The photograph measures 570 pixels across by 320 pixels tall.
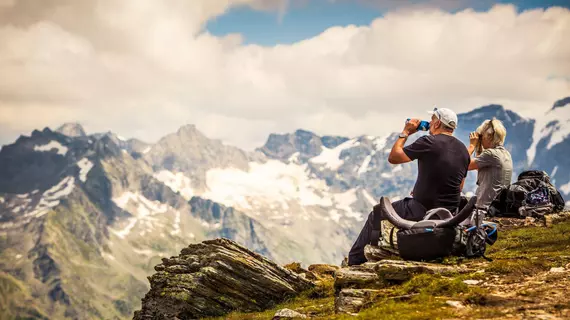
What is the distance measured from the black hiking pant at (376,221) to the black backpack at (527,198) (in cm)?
1027

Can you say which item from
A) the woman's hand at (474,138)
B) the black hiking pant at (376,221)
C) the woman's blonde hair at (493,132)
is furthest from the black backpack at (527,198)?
the black hiking pant at (376,221)

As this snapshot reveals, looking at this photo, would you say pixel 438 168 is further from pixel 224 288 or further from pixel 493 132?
pixel 224 288

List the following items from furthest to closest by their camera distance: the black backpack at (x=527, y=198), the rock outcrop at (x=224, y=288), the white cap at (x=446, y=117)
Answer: the black backpack at (x=527, y=198), the rock outcrop at (x=224, y=288), the white cap at (x=446, y=117)

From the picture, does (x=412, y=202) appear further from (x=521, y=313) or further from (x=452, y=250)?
(x=521, y=313)

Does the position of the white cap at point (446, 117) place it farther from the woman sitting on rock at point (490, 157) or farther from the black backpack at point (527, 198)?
the black backpack at point (527, 198)

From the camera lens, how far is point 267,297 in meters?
26.0

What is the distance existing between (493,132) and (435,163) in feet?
27.5

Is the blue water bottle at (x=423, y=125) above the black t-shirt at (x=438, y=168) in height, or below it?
above

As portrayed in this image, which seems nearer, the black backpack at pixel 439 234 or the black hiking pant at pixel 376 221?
the black backpack at pixel 439 234

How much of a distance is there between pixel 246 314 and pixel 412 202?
997 cm

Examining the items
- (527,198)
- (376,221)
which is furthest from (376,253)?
(527,198)

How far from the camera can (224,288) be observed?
2633 cm

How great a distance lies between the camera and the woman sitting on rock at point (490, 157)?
990 inches

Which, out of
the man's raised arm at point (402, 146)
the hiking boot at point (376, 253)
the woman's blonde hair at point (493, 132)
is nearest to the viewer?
the man's raised arm at point (402, 146)
